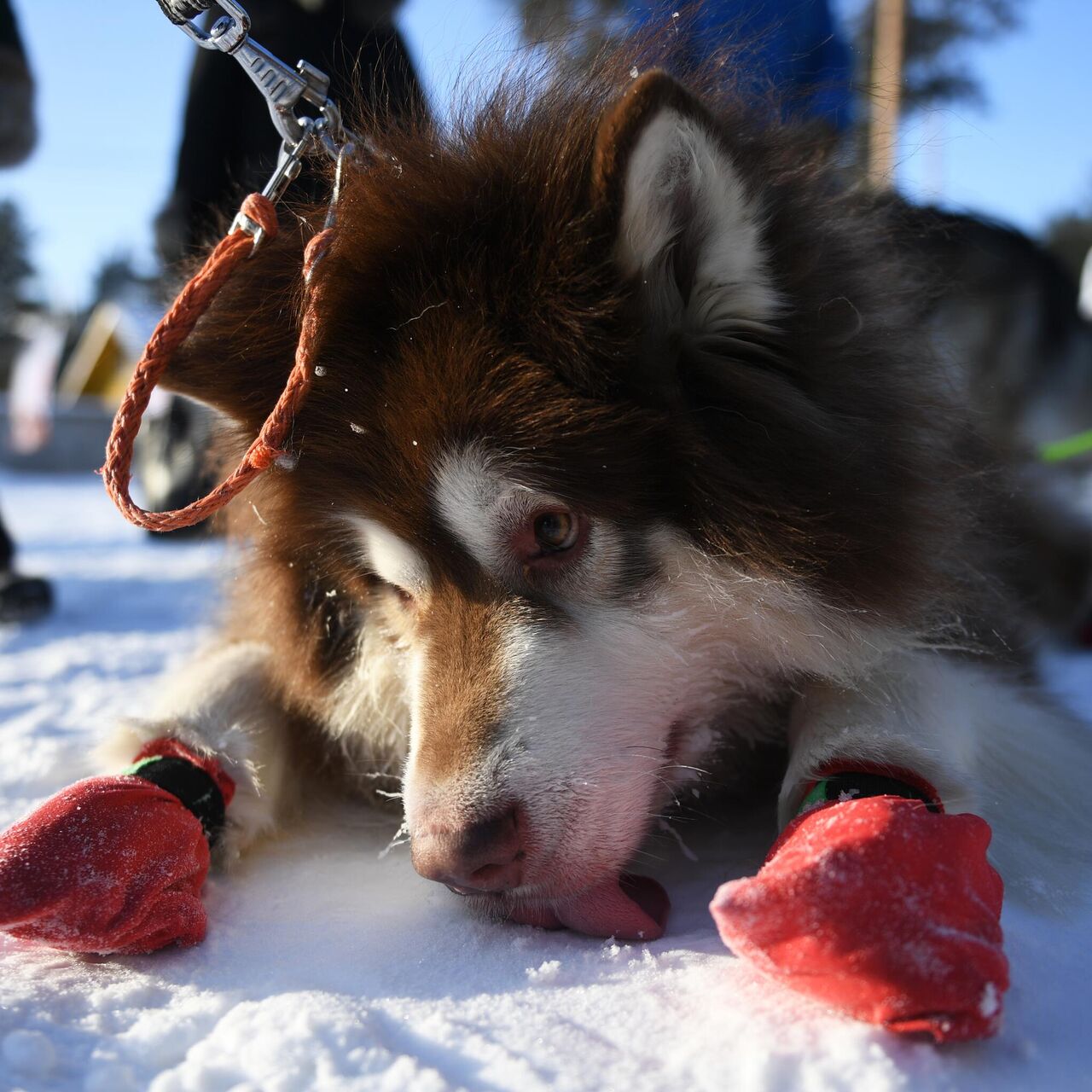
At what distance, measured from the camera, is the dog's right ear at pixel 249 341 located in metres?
2.01

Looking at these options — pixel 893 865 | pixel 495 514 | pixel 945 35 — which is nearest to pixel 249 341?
pixel 495 514

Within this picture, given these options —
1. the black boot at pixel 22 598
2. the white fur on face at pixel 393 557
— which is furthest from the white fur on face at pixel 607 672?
the black boot at pixel 22 598

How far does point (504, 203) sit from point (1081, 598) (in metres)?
3.38

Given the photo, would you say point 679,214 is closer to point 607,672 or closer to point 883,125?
point 607,672

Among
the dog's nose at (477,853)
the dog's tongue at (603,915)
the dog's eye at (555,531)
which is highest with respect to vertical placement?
the dog's eye at (555,531)

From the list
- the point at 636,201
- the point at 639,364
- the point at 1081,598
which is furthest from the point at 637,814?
the point at 1081,598

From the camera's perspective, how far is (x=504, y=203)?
181 cm

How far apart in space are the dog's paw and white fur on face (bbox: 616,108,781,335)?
1255 millimetres

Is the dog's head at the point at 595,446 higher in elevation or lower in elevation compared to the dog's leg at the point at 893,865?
higher

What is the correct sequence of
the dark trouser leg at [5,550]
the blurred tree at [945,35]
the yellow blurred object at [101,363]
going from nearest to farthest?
the dark trouser leg at [5,550]
the blurred tree at [945,35]
the yellow blurred object at [101,363]

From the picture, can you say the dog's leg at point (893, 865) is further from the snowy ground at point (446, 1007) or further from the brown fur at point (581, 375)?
the brown fur at point (581, 375)

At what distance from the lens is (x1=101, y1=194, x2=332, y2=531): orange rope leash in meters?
1.80

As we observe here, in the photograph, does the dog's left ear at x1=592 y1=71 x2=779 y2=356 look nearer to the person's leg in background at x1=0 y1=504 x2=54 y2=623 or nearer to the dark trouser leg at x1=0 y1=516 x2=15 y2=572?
the person's leg in background at x1=0 y1=504 x2=54 y2=623

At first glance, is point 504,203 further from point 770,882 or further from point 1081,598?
point 1081,598
